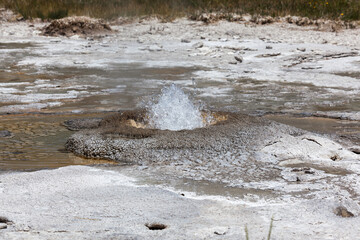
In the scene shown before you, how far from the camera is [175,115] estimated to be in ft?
15.6

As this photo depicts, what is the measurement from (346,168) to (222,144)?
0.91m

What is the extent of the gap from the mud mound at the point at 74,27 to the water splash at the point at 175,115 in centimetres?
836

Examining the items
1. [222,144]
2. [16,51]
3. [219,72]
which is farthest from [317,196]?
[16,51]

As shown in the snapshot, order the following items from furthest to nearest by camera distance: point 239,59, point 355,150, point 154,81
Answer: point 239,59, point 154,81, point 355,150

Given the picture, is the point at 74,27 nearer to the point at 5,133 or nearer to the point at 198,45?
the point at 198,45

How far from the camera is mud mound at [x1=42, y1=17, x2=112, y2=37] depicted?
42.0 feet

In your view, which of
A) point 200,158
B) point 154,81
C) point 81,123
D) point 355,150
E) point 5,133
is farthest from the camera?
point 154,81

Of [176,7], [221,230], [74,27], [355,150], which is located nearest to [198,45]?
[74,27]

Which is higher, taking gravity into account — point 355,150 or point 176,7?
point 176,7

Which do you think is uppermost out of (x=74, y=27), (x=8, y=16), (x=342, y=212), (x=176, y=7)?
(x=176, y=7)

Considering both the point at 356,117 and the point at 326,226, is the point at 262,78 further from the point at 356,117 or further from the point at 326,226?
the point at 326,226

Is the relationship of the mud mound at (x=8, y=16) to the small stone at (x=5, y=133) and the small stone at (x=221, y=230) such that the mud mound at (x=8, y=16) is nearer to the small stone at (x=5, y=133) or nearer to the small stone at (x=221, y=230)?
the small stone at (x=5, y=133)

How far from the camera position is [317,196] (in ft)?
9.73

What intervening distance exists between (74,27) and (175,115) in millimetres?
8802
